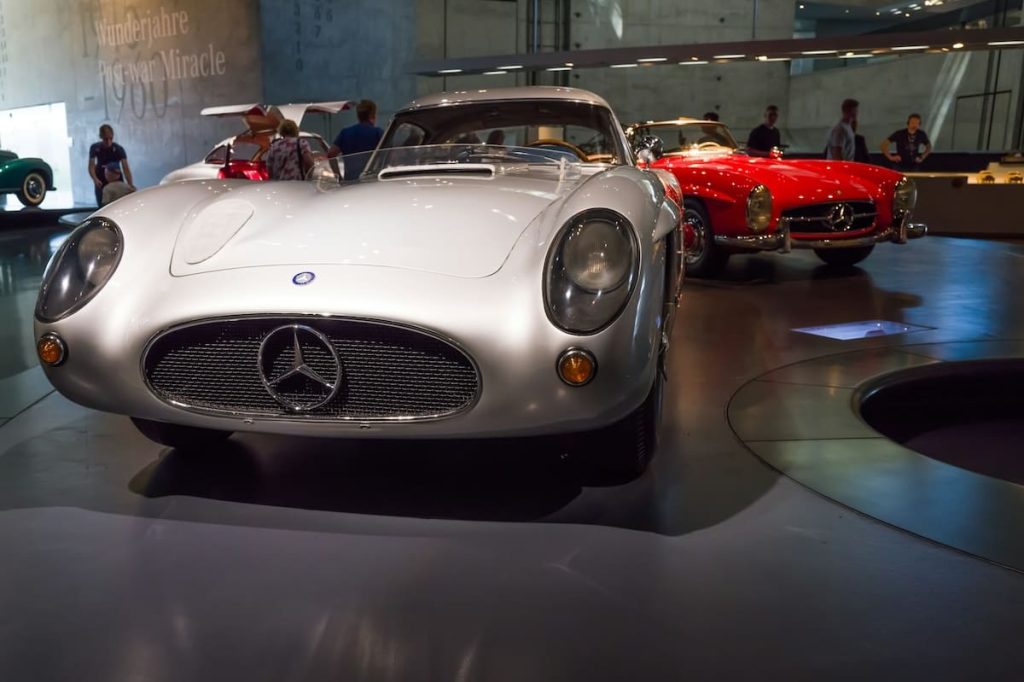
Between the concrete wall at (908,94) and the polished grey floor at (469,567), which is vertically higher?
the concrete wall at (908,94)

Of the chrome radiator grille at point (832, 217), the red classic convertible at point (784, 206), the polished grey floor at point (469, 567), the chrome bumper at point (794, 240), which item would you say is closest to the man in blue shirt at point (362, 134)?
the red classic convertible at point (784, 206)

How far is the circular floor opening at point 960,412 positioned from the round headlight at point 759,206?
2.08 meters

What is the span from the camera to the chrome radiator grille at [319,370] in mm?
1862

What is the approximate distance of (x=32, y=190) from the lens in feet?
38.8

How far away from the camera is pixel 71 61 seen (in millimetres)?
16516

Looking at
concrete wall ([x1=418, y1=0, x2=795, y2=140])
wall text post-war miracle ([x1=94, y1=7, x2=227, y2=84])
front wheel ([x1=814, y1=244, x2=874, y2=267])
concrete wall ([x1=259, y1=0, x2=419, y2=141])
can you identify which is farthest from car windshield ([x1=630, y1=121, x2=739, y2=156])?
wall text post-war miracle ([x1=94, y1=7, x2=227, y2=84])

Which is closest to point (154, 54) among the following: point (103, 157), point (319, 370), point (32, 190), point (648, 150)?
point (32, 190)

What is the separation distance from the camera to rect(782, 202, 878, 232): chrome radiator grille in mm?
5434

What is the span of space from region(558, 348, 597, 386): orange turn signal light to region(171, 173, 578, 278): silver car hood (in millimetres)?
281

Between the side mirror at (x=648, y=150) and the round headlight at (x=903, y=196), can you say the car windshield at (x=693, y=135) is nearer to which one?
the round headlight at (x=903, y=196)

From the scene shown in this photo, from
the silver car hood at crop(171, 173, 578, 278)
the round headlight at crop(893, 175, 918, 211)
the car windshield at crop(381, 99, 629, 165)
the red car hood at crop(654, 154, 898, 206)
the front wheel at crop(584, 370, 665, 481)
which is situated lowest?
the front wheel at crop(584, 370, 665, 481)

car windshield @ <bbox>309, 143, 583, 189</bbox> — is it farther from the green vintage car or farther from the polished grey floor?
the green vintage car

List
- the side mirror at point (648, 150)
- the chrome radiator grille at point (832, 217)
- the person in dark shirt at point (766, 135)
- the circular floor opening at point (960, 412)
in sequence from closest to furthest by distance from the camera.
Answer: the circular floor opening at point (960, 412) < the side mirror at point (648, 150) < the chrome radiator grille at point (832, 217) < the person in dark shirt at point (766, 135)

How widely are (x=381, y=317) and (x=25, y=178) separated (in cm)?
1194
